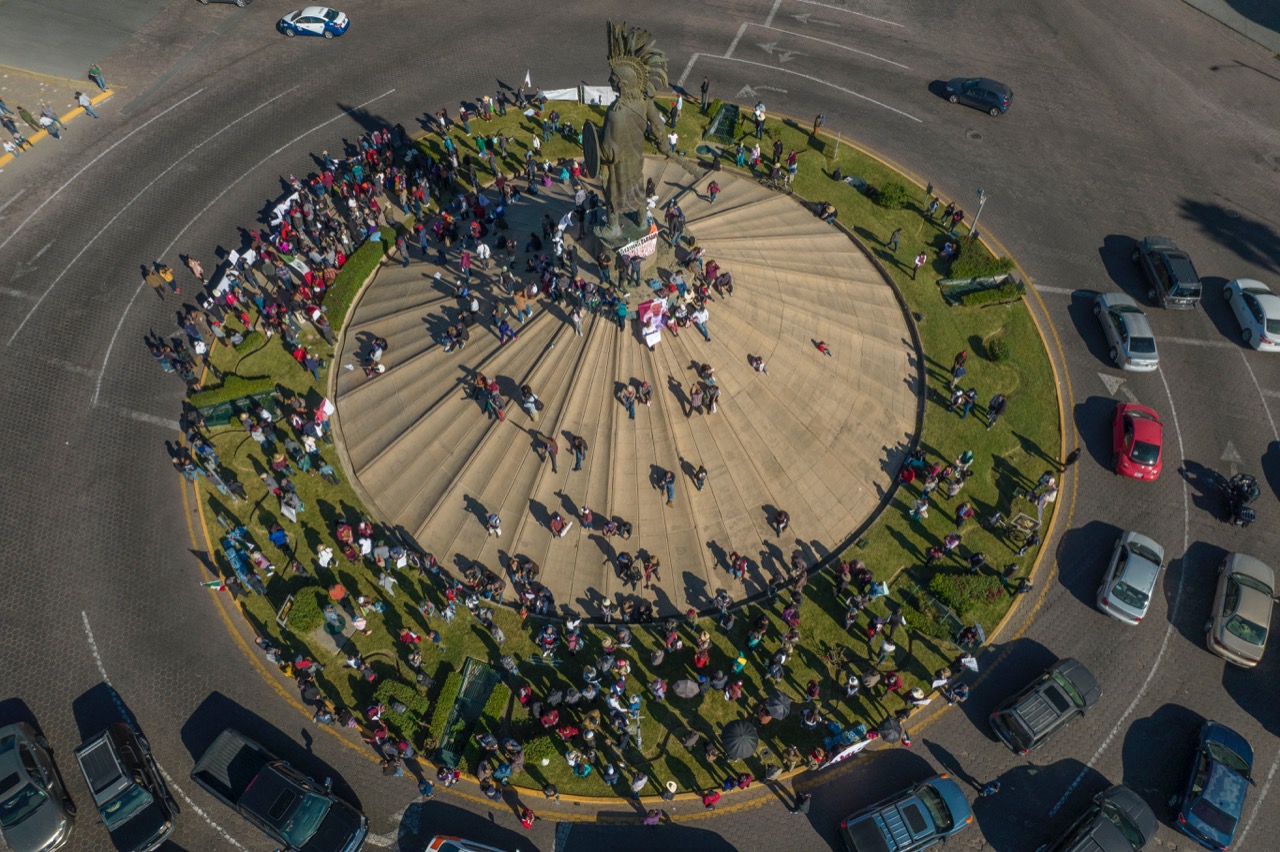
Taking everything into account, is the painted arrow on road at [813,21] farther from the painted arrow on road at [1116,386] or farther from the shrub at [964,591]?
the shrub at [964,591]

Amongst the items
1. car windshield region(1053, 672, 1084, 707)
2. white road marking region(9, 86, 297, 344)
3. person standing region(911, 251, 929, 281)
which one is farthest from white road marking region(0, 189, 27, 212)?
car windshield region(1053, 672, 1084, 707)

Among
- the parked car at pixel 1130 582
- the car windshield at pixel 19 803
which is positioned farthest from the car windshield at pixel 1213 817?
the car windshield at pixel 19 803

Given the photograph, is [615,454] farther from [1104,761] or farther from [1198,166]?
[1198,166]

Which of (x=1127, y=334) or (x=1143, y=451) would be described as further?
(x=1127, y=334)

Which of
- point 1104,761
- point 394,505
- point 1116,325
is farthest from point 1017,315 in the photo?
point 394,505

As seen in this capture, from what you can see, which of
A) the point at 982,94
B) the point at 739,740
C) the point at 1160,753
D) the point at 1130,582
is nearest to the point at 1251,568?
the point at 1130,582

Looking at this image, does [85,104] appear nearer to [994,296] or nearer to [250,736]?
[250,736]

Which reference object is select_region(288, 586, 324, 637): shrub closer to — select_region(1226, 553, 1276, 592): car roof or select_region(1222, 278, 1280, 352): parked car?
select_region(1226, 553, 1276, 592): car roof
